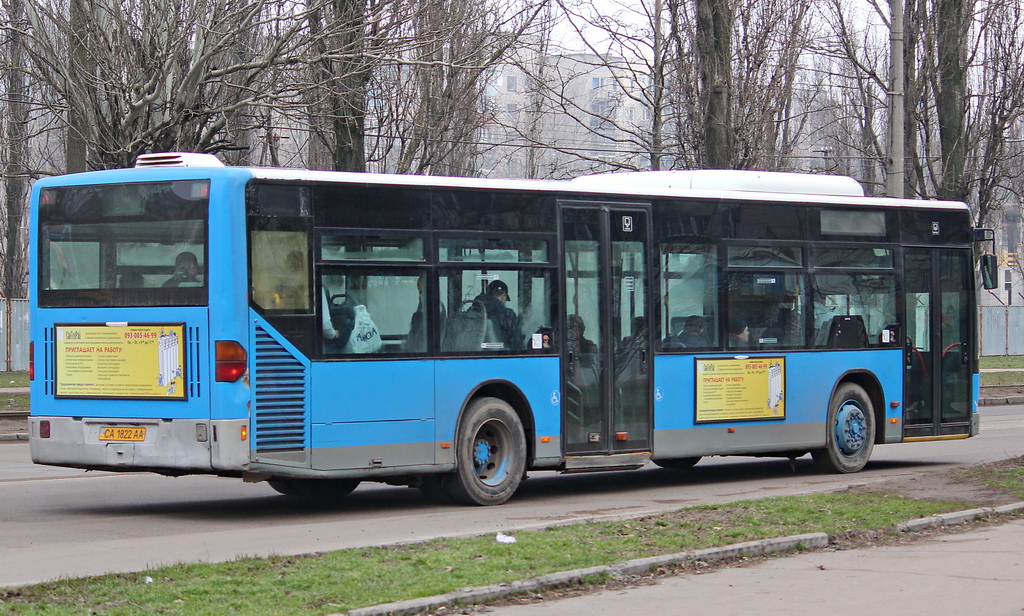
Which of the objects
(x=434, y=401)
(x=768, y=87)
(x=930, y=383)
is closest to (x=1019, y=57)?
(x=768, y=87)

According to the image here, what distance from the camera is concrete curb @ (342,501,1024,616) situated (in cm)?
741

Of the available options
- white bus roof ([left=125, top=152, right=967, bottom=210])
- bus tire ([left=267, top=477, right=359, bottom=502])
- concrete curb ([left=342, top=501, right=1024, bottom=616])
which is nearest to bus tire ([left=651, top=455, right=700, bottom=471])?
white bus roof ([left=125, top=152, right=967, bottom=210])

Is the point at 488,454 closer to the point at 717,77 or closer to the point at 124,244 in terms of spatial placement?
the point at 124,244

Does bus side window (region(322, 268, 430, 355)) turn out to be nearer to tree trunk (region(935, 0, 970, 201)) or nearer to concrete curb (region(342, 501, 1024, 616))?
concrete curb (region(342, 501, 1024, 616))

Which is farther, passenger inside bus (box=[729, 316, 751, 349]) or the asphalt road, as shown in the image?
passenger inside bus (box=[729, 316, 751, 349])

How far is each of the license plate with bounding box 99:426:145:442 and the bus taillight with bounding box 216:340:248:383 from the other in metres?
0.89

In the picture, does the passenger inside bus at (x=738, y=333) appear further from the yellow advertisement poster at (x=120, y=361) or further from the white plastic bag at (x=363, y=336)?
the yellow advertisement poster at (x=120, y=361)

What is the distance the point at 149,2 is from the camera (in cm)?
1986

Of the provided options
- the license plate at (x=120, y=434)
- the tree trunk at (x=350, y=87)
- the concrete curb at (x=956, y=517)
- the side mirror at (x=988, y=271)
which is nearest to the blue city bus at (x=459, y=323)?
the license plate at (x=120, y=434)

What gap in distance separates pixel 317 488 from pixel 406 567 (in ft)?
16.4

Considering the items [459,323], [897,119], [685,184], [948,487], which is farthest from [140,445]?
[897,119]

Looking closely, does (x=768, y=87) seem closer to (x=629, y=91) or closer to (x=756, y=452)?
(x=629, y=91)

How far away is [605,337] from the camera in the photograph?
1388 cm

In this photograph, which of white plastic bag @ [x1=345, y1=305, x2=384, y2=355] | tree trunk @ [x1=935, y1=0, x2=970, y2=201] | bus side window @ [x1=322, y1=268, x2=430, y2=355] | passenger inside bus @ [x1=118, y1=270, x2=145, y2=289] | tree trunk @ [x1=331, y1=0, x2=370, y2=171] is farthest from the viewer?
tree trunk @ [x1=935, y1=0, x2=970, y2=201]
